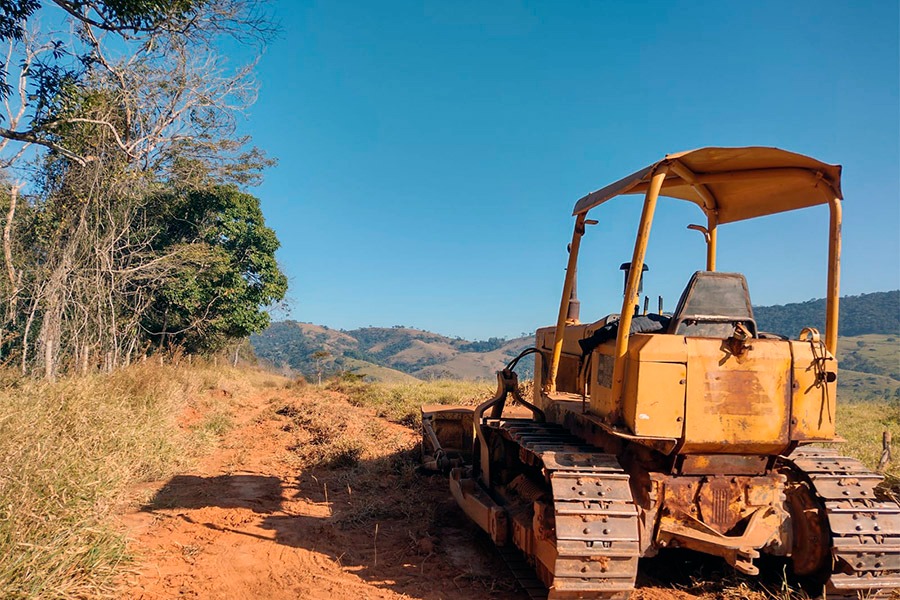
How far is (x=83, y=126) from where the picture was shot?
1020 centimetres

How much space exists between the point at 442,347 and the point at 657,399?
379ft

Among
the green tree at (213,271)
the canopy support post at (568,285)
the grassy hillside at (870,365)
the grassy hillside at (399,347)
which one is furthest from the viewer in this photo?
the grassy hillside at (399,347)

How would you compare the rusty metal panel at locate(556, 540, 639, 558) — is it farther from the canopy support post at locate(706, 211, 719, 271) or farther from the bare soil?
the canopy support post at locate(706, 211, 719, 271)

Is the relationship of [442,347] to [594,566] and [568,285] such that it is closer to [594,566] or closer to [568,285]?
[568,285]

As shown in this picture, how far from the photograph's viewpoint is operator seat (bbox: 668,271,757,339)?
411 cm

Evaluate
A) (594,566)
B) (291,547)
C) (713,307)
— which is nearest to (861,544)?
(713,307)

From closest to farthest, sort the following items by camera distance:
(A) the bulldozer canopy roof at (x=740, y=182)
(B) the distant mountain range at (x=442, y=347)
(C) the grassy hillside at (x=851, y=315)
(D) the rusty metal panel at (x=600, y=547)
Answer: (D) the rusty metal panel at (x=600, y=547)
(A) the bulldozer canopy roof at (x=740, y=182)
(B) the distant mountain range at (x=442, y=347)
(C) the grassy hillside at (x=851, y=315)

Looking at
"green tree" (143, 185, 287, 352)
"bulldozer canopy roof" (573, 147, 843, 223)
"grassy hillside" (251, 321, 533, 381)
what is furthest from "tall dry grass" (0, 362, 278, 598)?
"grassy hillside" (251, 321, 533, 381)

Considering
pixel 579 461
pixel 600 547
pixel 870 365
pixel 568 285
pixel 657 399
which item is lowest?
pixel 600 547

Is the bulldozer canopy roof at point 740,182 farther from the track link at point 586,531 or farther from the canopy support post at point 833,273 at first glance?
the track link at point 586,531

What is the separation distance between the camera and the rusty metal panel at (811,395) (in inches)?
153

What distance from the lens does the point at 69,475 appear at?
15.9ft

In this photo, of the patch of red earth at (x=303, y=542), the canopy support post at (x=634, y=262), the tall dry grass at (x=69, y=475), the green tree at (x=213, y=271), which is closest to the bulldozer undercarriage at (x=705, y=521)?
the canopy support post at (x=634, y=262)

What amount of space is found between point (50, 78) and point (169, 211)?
10904mm
